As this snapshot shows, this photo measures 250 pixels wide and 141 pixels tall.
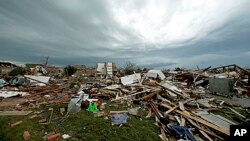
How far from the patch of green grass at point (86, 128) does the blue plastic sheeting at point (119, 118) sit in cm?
19

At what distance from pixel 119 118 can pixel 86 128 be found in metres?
1.47

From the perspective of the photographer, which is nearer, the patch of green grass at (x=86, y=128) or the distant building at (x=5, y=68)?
the patch of green grass at (x=86, y=128)

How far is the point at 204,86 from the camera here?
57.4ft

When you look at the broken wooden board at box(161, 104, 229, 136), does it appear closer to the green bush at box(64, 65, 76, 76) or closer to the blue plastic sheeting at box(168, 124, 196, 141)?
the blue plastic sheeting at box(168, 124, 196, 141)

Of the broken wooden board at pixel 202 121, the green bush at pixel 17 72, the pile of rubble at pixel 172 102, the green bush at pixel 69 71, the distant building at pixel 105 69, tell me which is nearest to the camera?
the broken wooden board at pixel 202 121

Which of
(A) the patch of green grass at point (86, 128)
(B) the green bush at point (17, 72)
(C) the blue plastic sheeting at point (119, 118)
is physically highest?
(B) the green bush at point (17, 72)

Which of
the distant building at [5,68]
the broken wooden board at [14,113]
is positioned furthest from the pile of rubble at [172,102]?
the distant building at [5,68]

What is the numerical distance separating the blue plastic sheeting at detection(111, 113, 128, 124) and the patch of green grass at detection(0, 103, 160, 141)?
0.62 feet

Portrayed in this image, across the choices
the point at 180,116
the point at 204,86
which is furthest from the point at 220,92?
the point at 180,116

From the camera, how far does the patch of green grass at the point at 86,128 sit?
22.3ft

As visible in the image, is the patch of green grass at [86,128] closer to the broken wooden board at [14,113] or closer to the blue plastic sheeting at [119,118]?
the blue plastic sheeting at [119,118]

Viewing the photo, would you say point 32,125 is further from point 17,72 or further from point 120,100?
point 17,72

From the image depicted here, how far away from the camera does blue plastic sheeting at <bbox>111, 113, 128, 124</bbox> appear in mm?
7906

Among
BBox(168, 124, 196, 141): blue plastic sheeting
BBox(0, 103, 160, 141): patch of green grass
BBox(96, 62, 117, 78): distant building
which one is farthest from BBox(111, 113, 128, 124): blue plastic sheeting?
BBox(96, 62, 117, 78): distant building
